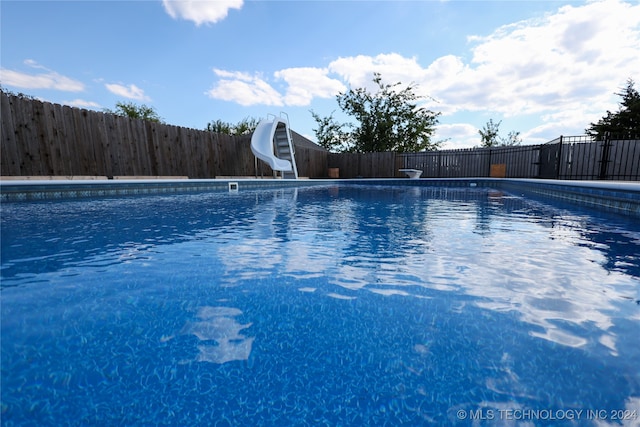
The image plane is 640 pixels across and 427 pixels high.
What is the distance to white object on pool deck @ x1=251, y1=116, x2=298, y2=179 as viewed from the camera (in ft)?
37.9

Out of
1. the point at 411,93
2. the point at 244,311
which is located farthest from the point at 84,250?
the point at 411,93

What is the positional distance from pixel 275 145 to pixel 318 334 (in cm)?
1341

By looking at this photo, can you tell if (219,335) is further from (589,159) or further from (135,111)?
(135,111)

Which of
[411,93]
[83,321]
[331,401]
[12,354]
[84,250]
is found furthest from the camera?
[411,93]

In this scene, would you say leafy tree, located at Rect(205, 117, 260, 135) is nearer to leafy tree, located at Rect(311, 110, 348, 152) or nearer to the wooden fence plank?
leafy tree, located at Rect(311, 110, 348, 152)

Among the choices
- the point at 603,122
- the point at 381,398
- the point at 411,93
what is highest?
the point at 411,93

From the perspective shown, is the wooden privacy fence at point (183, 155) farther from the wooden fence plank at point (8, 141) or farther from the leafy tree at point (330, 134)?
the leafy tree at point (330, 134)

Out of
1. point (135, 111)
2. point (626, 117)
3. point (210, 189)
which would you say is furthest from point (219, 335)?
point (135, 111)

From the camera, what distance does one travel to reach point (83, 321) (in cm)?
137

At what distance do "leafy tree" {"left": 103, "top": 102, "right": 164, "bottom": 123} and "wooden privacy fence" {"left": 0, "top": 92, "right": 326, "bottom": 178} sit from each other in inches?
667

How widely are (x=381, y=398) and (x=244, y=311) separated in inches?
30.6

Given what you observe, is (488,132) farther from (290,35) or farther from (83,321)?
(83,321)

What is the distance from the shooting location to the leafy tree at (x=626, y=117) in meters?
18.7

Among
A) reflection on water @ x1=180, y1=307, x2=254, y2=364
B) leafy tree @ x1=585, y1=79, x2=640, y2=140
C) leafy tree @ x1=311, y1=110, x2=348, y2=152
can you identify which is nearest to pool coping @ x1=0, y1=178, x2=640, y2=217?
reflection on water @ x1=180, y1=307, x2=254, y2=364
